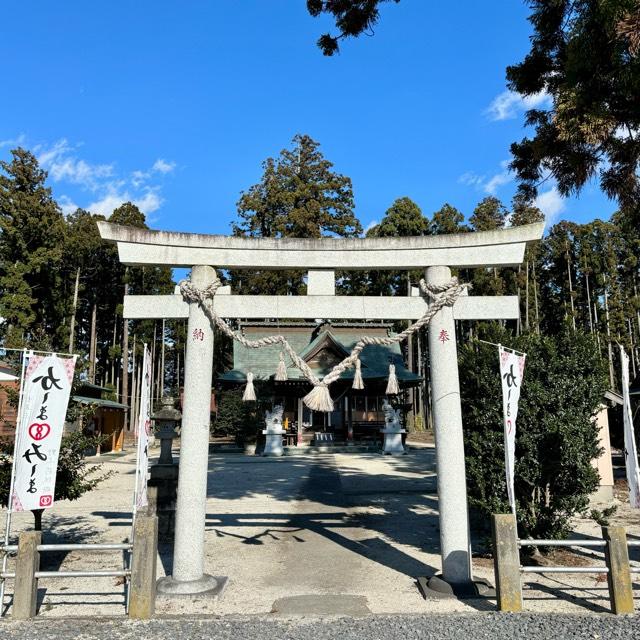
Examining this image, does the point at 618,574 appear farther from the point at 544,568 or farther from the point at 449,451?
the point at 449,451

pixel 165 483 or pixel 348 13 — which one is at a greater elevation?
pixel 348 13

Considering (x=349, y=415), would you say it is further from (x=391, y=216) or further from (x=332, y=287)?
(x=332, y=287)

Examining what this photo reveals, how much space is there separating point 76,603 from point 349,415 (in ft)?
69.3

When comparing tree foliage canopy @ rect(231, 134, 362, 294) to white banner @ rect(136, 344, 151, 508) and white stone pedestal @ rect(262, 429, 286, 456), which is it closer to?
white stone pedestal @ rect(262, 429, 286, 456)

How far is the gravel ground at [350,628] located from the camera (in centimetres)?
441

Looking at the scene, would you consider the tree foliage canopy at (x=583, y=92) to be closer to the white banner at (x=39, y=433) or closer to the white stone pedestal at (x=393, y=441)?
the white banner at (x=39, y=433)

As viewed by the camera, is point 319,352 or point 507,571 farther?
point 319,352

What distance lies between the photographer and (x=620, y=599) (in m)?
4.88

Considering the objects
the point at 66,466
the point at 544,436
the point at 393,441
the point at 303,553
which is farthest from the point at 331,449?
the point at 544,436

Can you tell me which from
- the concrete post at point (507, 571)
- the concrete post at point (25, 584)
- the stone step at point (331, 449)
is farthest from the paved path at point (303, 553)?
the stone step at point (331, 449)

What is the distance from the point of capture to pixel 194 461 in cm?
596

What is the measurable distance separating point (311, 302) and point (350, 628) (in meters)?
3.62

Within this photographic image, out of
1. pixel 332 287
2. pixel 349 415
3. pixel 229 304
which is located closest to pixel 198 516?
pixel 229 304

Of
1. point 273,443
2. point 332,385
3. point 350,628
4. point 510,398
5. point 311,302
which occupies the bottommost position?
point 350,628
